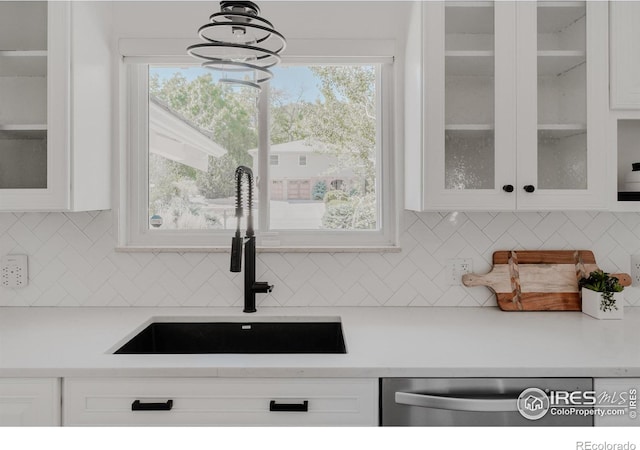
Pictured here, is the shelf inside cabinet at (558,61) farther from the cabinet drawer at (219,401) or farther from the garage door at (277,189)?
the cabinet drawer at (219,401)

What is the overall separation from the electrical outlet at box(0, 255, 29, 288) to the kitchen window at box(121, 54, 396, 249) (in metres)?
0.51

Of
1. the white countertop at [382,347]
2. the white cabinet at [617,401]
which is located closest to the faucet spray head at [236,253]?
the white countertop at [382,347]

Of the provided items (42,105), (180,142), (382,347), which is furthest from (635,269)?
(42,105)

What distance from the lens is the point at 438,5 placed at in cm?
167

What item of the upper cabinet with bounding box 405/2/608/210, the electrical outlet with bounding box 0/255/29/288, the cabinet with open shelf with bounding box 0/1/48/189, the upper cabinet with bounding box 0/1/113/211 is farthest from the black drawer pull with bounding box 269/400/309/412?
the electrical outlet with bounding box 0/255/29/288

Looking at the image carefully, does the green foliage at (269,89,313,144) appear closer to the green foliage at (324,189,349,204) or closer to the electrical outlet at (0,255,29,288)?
the green foliage at (324,189,349,204)

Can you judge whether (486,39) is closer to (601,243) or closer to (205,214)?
(601,243)

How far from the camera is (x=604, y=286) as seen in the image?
5.94 feet

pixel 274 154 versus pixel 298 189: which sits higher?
pixel 274 154

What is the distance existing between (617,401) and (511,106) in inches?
40.7

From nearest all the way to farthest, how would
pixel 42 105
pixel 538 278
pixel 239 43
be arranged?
pixel 239 43, pixel 42 105, pixel 538 278

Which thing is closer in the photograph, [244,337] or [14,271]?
[244,337]

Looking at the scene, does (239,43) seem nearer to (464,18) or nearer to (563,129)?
(464,18)

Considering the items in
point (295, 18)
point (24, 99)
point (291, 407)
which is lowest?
point (291, 407)
